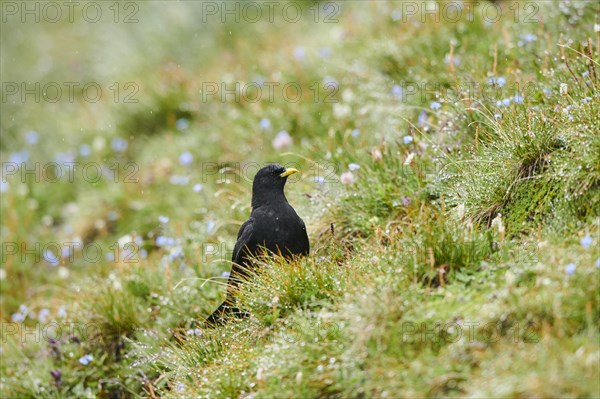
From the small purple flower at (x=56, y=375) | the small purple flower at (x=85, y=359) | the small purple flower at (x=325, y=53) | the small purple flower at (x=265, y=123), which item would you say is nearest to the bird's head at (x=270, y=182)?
the small purple flower at (x=85, y=359)

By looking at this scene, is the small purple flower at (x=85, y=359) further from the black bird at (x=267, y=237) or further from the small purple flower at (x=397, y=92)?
the small purple flower at (x=397, y=92)

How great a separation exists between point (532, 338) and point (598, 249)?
596mm

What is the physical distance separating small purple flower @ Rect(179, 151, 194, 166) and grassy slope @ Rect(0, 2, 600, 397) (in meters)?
0.16

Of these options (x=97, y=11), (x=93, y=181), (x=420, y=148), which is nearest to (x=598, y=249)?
(x=420, y=148)

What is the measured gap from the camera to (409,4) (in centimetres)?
848

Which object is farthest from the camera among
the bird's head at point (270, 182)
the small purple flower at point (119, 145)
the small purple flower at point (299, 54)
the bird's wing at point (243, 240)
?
the small purple flower at point (119, 145)

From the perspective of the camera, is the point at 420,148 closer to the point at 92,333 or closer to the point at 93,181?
the point at 92,333

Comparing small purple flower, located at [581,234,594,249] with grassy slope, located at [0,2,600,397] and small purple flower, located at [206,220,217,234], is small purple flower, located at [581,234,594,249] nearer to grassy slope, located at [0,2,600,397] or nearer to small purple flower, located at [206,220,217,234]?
grassy slope, located at [0,2,600,397]

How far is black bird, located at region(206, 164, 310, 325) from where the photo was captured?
16.4 feet

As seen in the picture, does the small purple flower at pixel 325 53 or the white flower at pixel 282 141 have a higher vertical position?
the small purple flower at pixel 325 53

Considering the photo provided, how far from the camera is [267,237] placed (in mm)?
5098

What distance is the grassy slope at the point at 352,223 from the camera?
3.70 meters

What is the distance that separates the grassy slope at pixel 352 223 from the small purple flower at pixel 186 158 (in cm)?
16

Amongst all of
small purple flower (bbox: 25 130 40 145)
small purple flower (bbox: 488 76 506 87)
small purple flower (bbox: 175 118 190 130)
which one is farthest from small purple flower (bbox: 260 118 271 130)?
small purple flower (bbox: 25 130 40 145)
